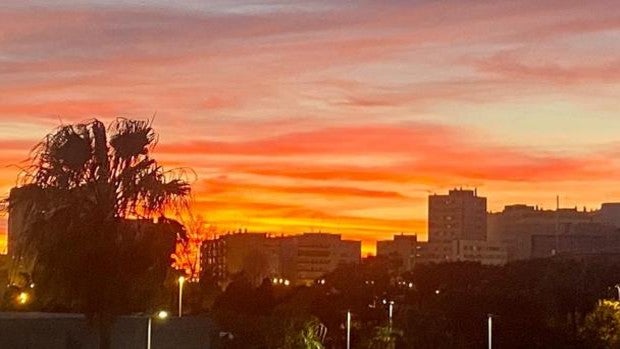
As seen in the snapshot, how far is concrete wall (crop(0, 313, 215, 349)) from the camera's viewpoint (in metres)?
29.0

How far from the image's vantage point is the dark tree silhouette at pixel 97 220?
28.0m

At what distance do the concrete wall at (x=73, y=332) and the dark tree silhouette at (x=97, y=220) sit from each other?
2.72 ft

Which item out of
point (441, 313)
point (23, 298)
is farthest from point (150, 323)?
point (441, 313)

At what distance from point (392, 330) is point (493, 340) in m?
10.4

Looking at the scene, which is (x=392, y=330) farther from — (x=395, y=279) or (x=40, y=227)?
(x=395, y=279)

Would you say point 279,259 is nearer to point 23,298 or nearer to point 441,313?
point 441,313

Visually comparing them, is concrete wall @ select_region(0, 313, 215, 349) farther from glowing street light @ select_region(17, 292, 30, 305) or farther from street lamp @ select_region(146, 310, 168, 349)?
glowing street light @ select_region(17, 292, 30, 305)

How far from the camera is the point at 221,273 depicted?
85438 mm

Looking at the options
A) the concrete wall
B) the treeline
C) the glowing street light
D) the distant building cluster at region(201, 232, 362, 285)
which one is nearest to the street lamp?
the concrete wall

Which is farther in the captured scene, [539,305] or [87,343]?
[539,305]

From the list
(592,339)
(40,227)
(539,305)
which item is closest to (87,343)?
(40,227)

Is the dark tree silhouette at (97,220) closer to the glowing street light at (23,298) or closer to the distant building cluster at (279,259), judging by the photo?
the glowing street light at (23,298)

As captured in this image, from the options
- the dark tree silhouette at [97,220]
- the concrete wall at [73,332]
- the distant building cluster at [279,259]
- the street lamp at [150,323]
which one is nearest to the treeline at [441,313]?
the distant building cluster at [279,259]

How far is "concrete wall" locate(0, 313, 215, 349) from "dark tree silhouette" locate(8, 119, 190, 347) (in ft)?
2.72
